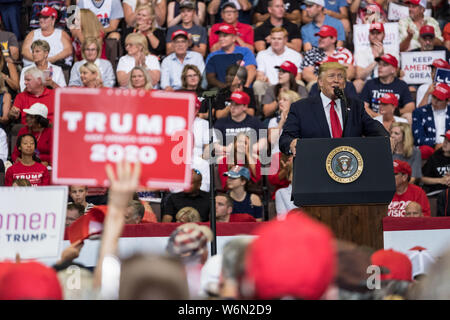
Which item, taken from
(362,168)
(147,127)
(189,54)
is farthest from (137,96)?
(189,54)

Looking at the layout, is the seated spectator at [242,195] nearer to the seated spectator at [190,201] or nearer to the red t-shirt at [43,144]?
the seated spectator at [190,201]

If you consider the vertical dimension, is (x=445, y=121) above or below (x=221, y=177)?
above

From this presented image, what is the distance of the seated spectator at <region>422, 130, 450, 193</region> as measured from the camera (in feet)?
29.9

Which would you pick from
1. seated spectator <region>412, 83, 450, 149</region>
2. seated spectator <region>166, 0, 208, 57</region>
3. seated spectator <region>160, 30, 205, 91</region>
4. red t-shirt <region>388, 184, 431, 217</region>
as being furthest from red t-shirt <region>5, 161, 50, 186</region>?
seated spectator <region>412, 83, 450, 149</region>

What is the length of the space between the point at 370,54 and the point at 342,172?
18.0 feet

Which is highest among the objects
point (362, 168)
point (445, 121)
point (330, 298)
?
point (445, 121)

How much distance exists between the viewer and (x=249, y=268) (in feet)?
9.05

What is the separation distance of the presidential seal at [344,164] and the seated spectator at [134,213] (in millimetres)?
2135

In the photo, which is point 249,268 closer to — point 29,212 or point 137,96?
point 137,96

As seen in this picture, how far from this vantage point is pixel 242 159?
8797mm

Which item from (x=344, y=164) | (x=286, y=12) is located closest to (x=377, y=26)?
(x=286, y=12)

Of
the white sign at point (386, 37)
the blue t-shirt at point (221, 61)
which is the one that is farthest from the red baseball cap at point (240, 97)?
the white sign at point (386, 37)

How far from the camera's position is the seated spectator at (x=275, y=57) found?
1050 cm

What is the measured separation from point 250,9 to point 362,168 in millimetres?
6461
